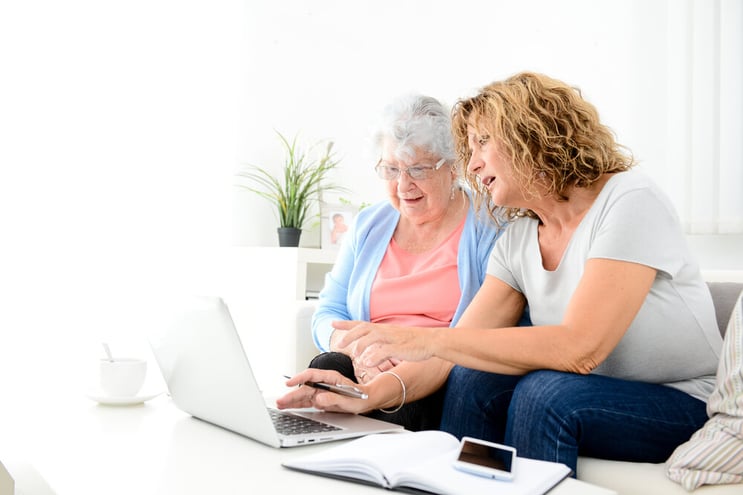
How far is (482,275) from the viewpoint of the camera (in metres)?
1.93

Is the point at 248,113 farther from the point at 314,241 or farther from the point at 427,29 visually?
the point at 427,29

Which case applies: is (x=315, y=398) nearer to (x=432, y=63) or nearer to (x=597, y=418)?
(x=597, y=418)

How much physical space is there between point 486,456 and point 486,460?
0.06 feet

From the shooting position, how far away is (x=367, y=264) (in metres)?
2.09

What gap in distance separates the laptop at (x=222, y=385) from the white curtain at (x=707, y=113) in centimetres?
199

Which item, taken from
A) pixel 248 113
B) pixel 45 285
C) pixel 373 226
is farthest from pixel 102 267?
pixel 373 226

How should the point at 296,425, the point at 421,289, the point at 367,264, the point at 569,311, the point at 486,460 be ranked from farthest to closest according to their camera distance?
the point at 367,264 → the point at 421,289 → the point at 569,311 → the point at 296,425 → the point at 486,460

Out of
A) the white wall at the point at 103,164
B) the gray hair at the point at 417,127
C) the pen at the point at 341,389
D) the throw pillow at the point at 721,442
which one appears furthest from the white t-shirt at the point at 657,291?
the white wall at the point at 103,164

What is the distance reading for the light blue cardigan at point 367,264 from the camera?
1.92m

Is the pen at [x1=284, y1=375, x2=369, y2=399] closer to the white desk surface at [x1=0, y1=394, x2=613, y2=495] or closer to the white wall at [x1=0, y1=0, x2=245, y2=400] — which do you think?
the white desk surface at [x1=0, y1=394, x2=613, y2=495]

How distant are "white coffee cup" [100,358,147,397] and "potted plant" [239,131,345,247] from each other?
1708mm

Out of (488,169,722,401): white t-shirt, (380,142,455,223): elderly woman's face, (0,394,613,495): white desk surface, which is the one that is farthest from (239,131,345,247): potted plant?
(488,169,722,401): white t-shirt

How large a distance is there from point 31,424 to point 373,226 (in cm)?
110

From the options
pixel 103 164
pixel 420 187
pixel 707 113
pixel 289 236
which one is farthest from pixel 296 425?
pixel 707 113
